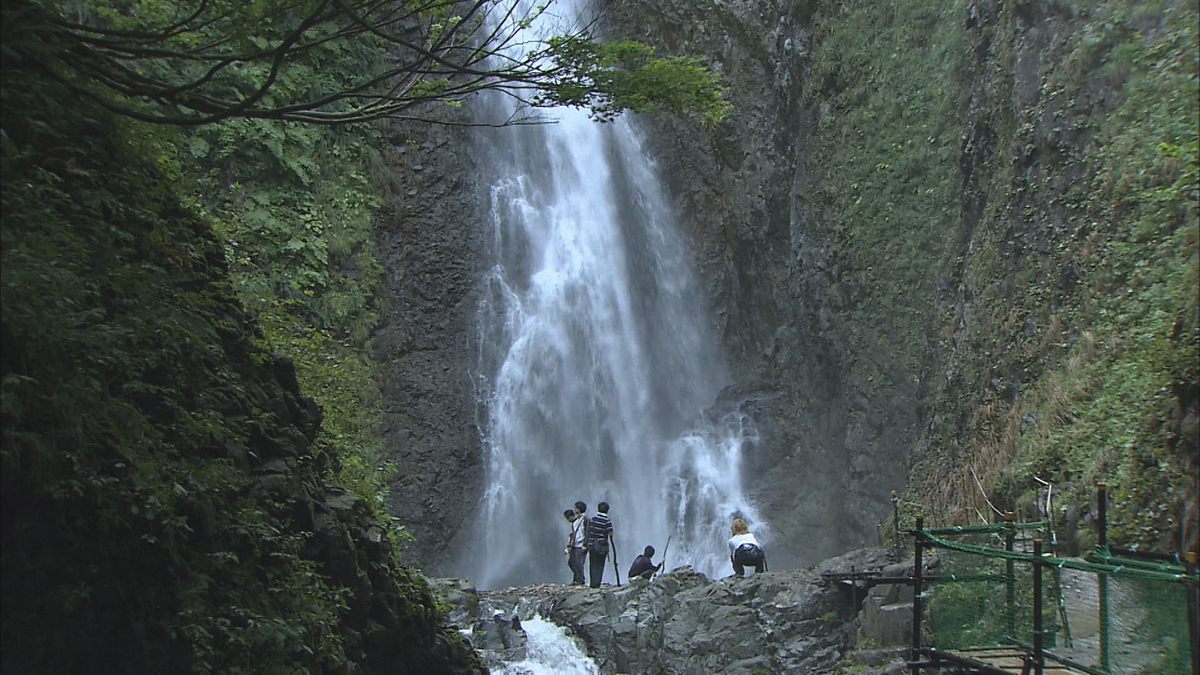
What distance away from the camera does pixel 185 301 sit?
5492 millimetres

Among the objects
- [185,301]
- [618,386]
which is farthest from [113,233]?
[618,386]

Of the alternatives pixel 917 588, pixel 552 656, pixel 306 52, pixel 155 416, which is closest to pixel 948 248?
pixel 552 656

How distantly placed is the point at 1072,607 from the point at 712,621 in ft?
19.2

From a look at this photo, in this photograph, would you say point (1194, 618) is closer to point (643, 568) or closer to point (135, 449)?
point (135, 449)

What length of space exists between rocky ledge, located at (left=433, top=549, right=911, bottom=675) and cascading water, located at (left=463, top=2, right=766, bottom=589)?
271 inches

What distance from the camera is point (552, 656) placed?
455 inches

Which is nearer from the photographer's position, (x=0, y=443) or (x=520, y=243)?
(x=0, y=443)

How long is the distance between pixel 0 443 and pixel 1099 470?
308 inches

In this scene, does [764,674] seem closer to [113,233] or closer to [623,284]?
[113,233]

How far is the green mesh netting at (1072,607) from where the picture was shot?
4445mm

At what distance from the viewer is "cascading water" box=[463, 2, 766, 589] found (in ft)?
64.4

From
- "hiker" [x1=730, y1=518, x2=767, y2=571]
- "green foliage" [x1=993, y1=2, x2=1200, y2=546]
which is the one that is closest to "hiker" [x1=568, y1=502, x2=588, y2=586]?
"hiker" [x1=730, y1=518, x2=767, y2=571]

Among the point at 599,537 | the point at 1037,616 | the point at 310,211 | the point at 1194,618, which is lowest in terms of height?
the point at 1194,618

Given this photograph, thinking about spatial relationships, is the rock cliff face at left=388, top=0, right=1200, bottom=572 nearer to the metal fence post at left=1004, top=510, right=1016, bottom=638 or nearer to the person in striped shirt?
the metal fence post at left=1004, top=510, right=1016, bottom=638
